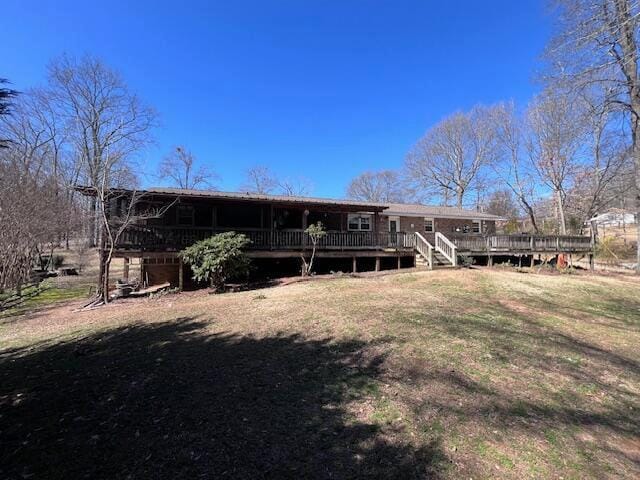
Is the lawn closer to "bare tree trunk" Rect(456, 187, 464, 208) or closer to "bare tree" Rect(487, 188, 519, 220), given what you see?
"bare tree trunk" Rect(456, 187, 464, 208)

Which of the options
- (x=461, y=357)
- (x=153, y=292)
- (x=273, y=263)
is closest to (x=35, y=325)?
(x=153, y=292)

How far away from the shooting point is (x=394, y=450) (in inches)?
134

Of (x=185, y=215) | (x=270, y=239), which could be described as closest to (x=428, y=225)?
(x=270, y=239)

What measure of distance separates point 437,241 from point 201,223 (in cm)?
1268

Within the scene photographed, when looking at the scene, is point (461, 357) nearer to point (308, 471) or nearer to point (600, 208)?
point (308, 471)

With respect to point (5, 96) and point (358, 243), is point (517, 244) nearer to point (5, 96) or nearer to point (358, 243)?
point (358, 243)

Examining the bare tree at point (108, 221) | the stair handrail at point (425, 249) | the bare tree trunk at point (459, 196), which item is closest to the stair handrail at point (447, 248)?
the stair handrail at point (425, 249)

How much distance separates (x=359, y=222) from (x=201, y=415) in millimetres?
18673

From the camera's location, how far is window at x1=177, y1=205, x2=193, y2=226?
16328 mm

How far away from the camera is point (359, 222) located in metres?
22.0

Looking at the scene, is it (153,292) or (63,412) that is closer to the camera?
(63,412)

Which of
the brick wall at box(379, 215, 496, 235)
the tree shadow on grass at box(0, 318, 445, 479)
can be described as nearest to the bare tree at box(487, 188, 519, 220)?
the brick wall at box(379, 215, 496, 235)

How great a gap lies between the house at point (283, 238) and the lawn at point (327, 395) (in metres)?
5.37

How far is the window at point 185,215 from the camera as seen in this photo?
16.3m
